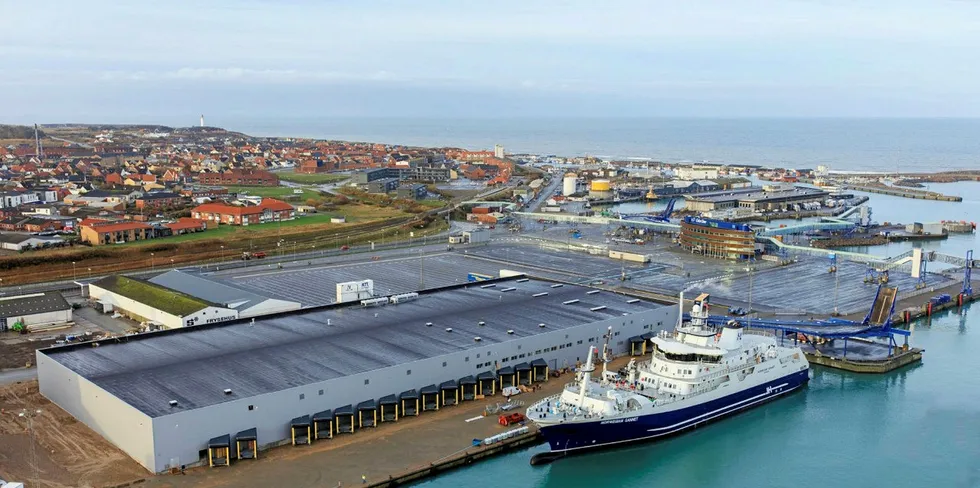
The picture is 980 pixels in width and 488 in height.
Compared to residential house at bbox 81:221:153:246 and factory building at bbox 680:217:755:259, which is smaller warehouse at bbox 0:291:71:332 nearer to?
residential house at bbox 81:221:153:246

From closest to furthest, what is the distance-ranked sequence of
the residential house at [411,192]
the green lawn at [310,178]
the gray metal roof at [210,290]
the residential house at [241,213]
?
the gray metal roof at [210,290] → the residential house at [241,213] → the residential house at [411,192] → the green lawn at [310,178]

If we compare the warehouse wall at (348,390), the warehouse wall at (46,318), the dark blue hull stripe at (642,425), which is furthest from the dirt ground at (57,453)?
the dark blue hull stripe at (642,425)

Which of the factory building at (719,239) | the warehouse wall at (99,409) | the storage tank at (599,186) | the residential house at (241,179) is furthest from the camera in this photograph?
the storage tank at (599,186)

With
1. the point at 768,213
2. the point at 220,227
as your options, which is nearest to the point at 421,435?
the point at 220,227

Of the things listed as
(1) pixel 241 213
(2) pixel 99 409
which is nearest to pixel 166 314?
(2) pixel 99 409

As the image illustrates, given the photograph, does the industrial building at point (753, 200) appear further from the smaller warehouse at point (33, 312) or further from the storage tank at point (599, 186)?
the smaller warehouse at point (33, 312)

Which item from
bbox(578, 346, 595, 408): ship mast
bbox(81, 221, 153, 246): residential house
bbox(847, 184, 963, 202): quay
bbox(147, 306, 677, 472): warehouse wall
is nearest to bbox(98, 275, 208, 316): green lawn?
bbox(147, 306, 677, 472): warehouse wall
